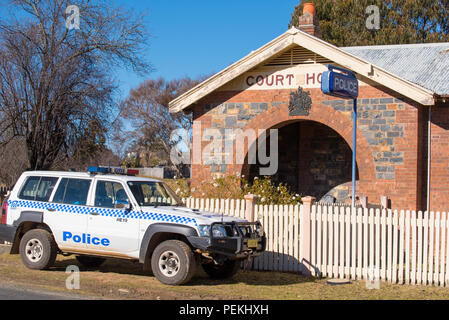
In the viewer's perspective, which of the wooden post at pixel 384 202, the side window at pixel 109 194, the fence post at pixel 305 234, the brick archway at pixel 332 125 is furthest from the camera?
the brick archway at pixel 332 125

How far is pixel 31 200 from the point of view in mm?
11039

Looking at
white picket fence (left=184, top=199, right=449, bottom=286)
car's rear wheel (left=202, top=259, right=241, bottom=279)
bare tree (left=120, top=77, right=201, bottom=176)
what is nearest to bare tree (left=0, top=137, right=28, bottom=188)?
white picket fence (left=184, top=199, right=449, bottom=286)

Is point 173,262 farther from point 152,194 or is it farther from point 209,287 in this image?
point 152,194

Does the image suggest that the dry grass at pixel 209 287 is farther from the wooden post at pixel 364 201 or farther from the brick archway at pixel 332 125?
the brick archway at pixel 332 125

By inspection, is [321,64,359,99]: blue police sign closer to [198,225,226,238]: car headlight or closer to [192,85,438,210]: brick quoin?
[192,85,438,210]: brick quoin

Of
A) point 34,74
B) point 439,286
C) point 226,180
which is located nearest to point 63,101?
point 34,74

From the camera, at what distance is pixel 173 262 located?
950 centimetres

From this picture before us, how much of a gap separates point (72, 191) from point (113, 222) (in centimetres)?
125

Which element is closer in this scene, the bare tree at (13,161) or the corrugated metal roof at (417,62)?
the corrugated metal roof at (417,62)

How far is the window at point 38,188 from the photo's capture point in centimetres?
1096

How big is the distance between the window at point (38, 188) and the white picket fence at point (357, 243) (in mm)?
3252

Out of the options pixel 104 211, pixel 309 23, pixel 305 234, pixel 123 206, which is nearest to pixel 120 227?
pixel 123 206

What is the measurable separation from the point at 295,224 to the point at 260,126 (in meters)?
4.55

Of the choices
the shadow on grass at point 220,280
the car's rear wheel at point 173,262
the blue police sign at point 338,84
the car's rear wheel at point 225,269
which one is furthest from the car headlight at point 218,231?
the blue police sign at point 338,84
